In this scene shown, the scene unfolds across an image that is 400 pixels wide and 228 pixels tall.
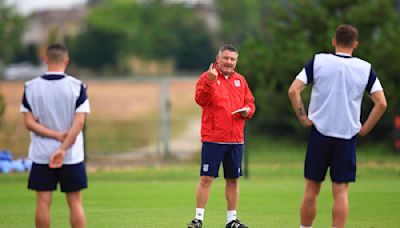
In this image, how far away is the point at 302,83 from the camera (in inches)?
354

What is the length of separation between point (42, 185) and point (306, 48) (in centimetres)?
2077

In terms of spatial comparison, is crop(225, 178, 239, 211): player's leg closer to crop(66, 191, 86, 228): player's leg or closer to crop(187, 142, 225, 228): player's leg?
crop(187, 142, 225, 228): player's leg

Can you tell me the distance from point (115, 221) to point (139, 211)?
4.19 ft

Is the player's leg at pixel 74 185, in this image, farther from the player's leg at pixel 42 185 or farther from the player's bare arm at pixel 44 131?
the player's bare arm at pixel 44 131

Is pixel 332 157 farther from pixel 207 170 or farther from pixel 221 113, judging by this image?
pixel 207 170

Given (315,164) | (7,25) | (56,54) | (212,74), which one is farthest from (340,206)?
(7,25)

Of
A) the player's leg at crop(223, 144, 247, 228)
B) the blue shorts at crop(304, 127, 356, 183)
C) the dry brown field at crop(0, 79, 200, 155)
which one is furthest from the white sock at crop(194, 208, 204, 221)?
the dry brown field at crop(0, 79, 200, 155)

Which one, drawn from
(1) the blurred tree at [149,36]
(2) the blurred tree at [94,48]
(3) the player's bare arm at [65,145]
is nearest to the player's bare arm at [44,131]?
(3) the player's bare arm at [65,145]

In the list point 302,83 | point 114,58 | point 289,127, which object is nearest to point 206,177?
point 302,83

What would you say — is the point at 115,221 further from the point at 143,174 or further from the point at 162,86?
the point at 162,86

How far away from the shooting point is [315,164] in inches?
359

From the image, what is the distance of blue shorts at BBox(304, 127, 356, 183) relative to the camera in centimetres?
906

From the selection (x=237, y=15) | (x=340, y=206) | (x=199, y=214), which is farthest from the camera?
(x=237, y=15)

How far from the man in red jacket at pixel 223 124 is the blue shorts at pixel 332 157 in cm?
171
